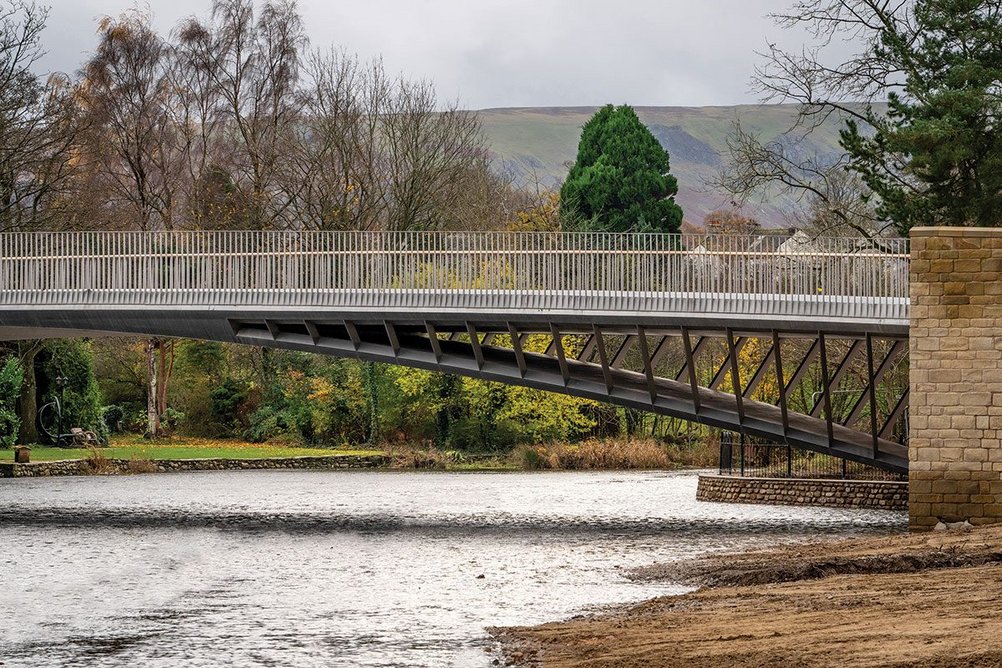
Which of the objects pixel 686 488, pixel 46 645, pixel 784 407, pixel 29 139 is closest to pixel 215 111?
pixel 29 139

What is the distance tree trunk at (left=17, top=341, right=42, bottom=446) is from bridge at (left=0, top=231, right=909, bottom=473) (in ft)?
67.9

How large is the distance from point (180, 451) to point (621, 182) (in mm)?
29371

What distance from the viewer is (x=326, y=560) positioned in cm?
3150

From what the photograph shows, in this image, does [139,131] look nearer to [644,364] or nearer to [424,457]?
[424,457]

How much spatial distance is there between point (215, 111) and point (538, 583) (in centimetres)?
5183

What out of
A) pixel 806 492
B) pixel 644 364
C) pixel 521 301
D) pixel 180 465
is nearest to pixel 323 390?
pixel 180 465

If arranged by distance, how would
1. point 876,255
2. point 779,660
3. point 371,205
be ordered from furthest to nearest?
point 371,205
point 876,255
point 779,660

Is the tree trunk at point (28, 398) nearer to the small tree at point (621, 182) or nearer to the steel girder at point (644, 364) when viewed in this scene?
the steel girder at point (644, 364)

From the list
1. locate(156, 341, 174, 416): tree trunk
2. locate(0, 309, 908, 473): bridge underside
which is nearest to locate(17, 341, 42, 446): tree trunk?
locate(156, 341, 174, 416): tree trunk

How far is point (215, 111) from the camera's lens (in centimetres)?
7556

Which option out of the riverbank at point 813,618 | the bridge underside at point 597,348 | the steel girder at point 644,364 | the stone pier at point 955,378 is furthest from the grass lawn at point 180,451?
the riverbank at point 813,618

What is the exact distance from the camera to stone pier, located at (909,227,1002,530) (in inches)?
1248

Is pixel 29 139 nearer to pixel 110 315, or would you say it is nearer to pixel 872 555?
pixel 110 315

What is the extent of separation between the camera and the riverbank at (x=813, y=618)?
15922 millimetres
